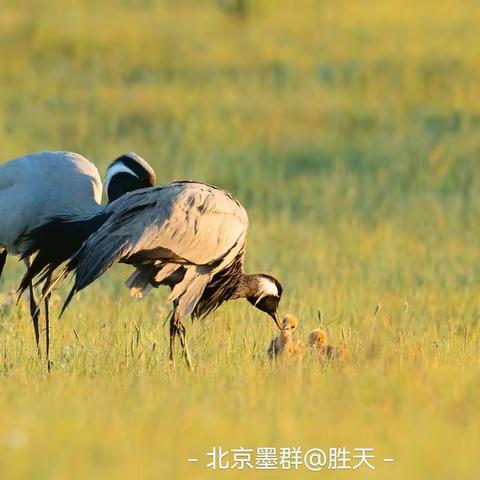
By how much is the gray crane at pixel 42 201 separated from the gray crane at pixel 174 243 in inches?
5.0

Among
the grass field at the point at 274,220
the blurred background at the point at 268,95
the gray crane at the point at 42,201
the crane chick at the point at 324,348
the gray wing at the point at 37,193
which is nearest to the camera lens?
the grass field at the point at 274,220

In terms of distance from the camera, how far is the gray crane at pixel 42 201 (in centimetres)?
664

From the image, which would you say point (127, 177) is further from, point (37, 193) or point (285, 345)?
point (285, 345)

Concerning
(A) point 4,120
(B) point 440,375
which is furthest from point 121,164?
(A) point 4,120

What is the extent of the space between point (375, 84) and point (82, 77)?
3391 millimetres

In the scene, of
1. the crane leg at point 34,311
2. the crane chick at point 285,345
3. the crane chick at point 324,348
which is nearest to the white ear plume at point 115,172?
the crane leg at point 34,311

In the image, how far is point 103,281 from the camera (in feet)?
30.8

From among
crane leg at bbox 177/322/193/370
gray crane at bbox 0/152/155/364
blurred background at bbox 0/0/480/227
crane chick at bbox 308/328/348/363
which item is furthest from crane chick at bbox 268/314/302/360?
blurred background at bbox 0/0/480/227

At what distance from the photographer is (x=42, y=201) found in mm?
6781

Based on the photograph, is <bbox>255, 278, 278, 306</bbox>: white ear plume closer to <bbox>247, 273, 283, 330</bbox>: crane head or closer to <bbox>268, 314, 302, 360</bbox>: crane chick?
<bbox>247, 273, 283, 330</bbox>: crane head

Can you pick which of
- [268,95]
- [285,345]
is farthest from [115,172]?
[268,95]

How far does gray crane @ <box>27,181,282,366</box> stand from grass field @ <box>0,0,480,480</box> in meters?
0.30

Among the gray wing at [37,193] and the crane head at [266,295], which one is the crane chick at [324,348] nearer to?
the crane head at [266,295]

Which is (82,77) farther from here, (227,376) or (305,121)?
(227,376)
